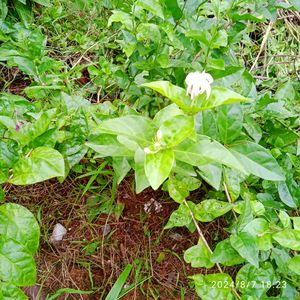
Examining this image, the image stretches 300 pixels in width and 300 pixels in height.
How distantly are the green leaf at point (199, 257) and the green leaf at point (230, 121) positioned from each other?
335 millimetres

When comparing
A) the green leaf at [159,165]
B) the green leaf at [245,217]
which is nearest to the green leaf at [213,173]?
the green leaf at [245,217]

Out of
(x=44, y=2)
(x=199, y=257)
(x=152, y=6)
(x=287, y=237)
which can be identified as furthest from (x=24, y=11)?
(x=287, y=237)

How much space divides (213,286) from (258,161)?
0.37 meters

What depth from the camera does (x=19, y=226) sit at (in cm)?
105

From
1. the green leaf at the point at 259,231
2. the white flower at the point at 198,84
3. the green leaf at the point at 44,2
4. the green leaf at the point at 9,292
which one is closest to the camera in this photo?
the white flower at the point at 198,84

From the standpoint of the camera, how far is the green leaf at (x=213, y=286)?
1.09 m

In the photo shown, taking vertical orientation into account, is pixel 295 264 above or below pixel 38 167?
below

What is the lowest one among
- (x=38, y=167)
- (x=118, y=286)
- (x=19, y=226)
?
(x=118, y=286)

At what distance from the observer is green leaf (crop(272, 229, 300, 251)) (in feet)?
3.48

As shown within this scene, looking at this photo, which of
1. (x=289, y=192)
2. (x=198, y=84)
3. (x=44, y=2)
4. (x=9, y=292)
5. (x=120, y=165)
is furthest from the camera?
(x=44, y=2)

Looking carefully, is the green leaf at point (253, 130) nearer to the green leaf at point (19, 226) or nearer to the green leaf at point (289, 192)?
the green leaf at point (289, 192)

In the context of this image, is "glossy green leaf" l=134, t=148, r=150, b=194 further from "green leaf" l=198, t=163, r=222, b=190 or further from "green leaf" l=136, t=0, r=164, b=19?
"green leaf" l=136, t=0, r=164, b=19

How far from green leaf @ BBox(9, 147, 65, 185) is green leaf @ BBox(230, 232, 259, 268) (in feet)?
1.60
